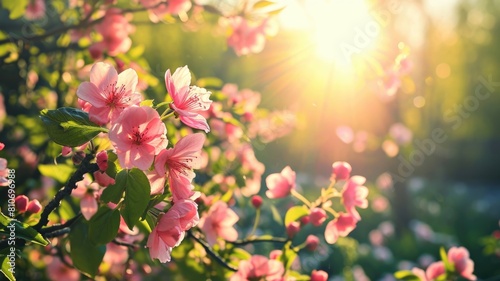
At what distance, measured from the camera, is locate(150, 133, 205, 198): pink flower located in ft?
3.35

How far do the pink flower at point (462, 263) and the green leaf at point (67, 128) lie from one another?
52.4 inches

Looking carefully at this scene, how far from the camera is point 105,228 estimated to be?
3.49 ft

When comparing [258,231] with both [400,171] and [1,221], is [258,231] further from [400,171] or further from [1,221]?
[1,221]

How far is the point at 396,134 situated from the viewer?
176 inches

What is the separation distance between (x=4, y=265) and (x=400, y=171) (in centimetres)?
587

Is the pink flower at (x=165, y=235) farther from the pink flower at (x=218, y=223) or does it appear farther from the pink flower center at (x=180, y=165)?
the pink flower at (x=218, y=223)

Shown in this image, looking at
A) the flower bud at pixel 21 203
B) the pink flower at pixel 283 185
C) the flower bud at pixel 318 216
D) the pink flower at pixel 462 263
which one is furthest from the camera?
the pink flower at pixel 462 263

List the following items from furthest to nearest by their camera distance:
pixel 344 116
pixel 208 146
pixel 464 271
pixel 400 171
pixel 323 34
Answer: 1. pixel 344 116
2. pixel 400 171
3. pixel 323 34
4. pixel 208 146
5. pixel 464 271

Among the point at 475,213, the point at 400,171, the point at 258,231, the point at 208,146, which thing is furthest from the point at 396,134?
the point at 475,213

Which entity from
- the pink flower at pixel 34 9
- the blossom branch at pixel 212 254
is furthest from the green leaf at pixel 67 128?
the pink flower at pixel 34 9

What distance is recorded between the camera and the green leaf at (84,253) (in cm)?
131

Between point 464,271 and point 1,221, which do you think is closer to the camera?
point 1,221

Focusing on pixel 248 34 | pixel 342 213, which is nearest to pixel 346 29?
pixel 248 34

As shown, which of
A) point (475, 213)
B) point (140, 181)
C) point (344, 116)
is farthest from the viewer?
point (344, 116)
